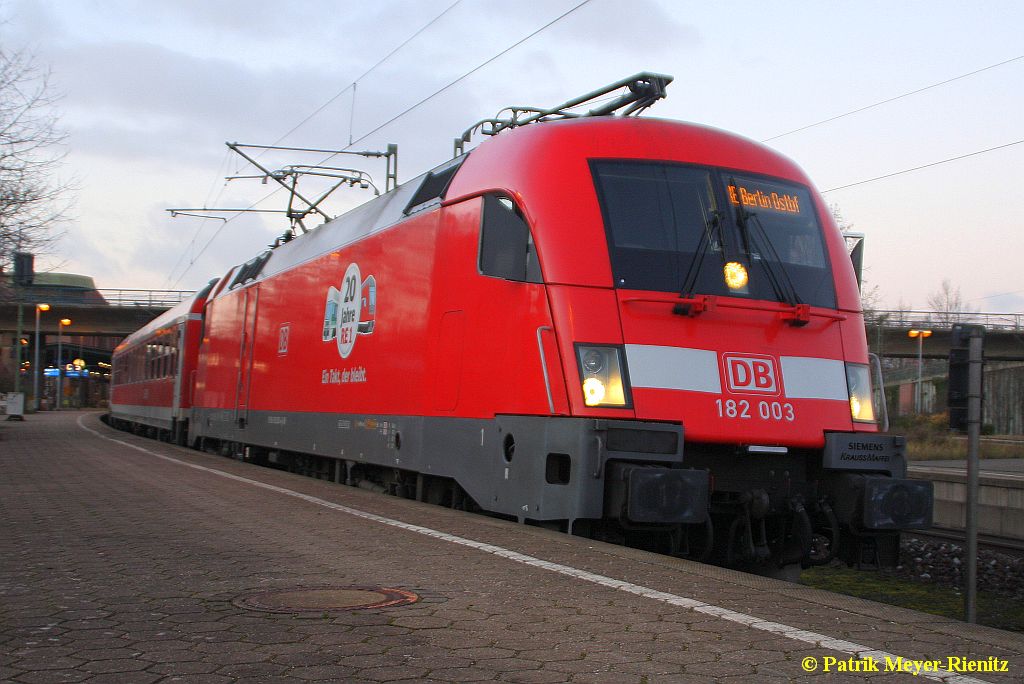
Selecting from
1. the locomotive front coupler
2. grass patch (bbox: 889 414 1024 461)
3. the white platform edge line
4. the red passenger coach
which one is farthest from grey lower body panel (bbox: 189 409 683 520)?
grass patch (bbox: 889 414 1024 461)

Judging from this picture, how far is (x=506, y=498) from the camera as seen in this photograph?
26.9 ft

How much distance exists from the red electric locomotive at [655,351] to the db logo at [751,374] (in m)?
0.01

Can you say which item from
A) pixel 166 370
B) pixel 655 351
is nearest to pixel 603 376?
pixel 655 351

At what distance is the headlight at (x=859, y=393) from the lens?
8273 millimetres

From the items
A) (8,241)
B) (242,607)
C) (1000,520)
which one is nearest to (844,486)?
(242,607)

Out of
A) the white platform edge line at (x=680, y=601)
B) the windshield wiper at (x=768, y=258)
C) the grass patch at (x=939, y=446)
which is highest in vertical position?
the windshield wiper at (x=768, y=258)

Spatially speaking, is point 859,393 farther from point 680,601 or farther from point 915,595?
point 915,595

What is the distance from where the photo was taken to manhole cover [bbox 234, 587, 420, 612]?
5.25 m

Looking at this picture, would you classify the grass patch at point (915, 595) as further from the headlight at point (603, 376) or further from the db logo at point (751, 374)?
the headlight at point (603, 376)

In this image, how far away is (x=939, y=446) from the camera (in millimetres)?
31422

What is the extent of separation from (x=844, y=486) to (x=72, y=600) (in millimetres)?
5120

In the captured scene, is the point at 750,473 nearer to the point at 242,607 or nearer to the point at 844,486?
the point at 844,486

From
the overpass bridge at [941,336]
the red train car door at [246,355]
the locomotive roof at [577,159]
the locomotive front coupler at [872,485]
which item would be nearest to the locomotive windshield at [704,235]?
the locomotive roof at [577,159]

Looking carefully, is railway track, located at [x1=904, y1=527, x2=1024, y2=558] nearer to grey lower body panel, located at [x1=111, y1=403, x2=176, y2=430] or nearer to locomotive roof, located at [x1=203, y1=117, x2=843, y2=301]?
locomotive roof, located at [x1=203, y1=117, x2=843, y2=301]
